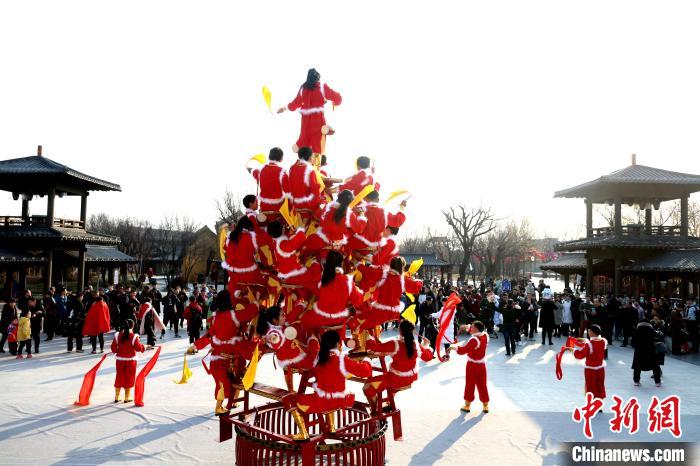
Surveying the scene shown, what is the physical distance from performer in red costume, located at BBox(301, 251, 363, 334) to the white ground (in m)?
2.56

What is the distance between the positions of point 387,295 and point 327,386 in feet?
4.34

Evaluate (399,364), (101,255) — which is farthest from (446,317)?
(101,255)

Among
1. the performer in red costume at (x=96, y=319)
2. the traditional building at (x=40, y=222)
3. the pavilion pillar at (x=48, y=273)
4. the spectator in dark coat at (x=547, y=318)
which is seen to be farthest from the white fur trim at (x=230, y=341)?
the pavilion pillar at (x=48, y=273)

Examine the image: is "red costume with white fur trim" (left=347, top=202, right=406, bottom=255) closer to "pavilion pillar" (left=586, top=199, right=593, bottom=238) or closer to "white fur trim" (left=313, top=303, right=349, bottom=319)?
"white fur trim" (left=313, top=303, right=349, bottom=319)

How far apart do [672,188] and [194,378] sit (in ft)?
82.1

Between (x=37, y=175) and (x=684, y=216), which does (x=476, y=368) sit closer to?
(x=37, y=175)

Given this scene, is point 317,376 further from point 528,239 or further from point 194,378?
point 528,239

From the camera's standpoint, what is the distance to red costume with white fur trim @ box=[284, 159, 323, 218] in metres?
5.80

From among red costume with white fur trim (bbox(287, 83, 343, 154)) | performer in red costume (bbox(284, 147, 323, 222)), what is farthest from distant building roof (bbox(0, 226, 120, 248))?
performer in red costume (bbox(284, 147, 323, 222))

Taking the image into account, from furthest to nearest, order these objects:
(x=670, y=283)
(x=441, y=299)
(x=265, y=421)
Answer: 1. (x=670, y=283)
2. (x=441, y=299)
3. (x=265, y=421)

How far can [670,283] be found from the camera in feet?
80.3

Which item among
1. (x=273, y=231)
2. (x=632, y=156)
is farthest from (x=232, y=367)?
(x=632, y=156)

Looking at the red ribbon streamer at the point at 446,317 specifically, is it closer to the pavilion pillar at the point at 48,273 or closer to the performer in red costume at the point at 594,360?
the performer in red costume at the point at 594,360

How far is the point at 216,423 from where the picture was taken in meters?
8.08
